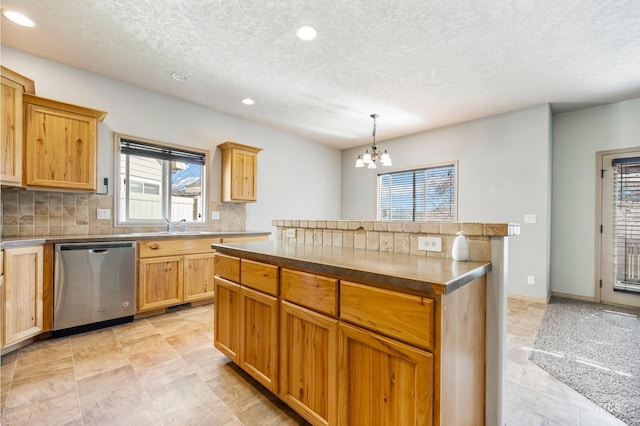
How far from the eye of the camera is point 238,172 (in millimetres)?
4141

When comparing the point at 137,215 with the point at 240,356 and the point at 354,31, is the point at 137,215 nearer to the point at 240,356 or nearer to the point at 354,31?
the point at 240,356

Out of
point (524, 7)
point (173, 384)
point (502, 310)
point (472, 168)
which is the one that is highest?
point (524, 7)

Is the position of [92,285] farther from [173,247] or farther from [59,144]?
[59,144]

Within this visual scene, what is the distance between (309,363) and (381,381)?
1.40ft

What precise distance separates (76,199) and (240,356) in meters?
2.60

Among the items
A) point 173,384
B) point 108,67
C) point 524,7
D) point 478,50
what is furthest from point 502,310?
point 108,67

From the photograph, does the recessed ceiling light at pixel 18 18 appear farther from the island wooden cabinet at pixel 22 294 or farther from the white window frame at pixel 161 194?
the island wooden cabinet at pixel 22 294

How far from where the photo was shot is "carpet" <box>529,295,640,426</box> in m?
1.78

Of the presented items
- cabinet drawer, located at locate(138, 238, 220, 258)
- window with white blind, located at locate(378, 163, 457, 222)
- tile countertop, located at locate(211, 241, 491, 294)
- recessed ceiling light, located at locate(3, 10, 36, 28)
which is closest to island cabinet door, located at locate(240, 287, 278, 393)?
tile countertop, located at locate(211, 241, 491, 294)

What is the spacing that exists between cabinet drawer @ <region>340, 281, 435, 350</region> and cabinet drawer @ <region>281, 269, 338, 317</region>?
58 millimetres

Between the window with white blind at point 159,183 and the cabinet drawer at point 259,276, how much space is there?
2.39 metres

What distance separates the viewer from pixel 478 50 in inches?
102

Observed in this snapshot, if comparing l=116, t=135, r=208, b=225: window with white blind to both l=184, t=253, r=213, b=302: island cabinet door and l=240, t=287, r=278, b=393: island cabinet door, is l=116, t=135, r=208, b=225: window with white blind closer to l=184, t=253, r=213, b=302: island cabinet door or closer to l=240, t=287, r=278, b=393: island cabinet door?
l=184, t=253, r=213, b=302: island cabinet door

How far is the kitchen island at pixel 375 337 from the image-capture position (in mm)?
990
